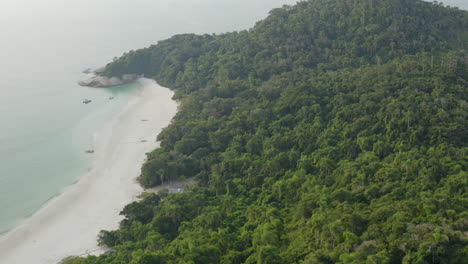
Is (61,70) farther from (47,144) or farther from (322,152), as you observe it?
(322,152)

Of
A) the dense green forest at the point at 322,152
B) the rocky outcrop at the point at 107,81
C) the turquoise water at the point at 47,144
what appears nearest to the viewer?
the dense green forest at the point at 322,152

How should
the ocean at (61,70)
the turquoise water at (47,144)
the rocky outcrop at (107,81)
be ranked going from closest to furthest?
the turquoise water at (47,144) → the ocean at (61,70) → the rocky outcrop at (107,81)

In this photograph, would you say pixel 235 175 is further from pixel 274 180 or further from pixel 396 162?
pixel 396 162

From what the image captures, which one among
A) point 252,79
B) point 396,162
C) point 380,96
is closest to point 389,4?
point 252,79

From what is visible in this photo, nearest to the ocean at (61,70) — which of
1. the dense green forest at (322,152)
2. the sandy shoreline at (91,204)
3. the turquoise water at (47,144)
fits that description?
the turquoise water at (47,144)

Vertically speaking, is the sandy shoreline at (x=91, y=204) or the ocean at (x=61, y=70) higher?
the ocean at (x=61, y=70)

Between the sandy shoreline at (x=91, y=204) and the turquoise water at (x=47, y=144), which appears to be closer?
the sandy shoreline at (x=91, y=204)

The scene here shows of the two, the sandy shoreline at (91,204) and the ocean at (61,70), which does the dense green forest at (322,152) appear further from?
the ocean at (61,70)
